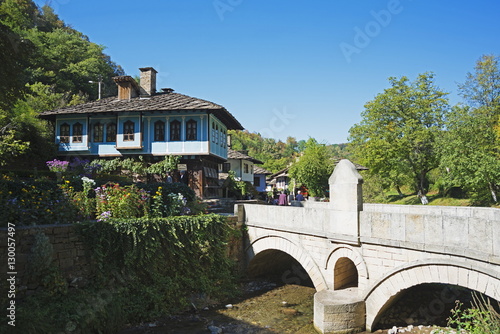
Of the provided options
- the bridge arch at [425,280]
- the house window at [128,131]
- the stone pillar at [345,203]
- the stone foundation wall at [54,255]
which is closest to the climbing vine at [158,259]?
the stone foundation wall at [54,255]

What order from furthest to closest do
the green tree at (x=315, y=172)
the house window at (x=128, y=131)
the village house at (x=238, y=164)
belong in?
the village house at (x=238, y=164)
the green tree at (x=315, y=172)
the house window at (x=128, y=131)

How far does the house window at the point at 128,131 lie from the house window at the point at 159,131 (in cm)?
146

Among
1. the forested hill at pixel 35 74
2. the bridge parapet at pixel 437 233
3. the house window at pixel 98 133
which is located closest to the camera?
the bridge parapet at pixel 437 233

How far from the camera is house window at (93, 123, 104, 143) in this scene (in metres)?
21.1

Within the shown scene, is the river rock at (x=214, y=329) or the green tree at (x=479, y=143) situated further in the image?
the green tree at (x=479, y=143)

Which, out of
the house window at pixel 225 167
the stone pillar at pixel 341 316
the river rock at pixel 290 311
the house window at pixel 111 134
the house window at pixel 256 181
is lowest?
the river rock at pixel 290 311

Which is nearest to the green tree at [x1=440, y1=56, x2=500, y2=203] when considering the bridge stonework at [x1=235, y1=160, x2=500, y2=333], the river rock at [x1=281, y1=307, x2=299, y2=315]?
the bridge stonework at [x1=235, y1=160, x2=500, y2=333]

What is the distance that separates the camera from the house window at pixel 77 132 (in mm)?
21297

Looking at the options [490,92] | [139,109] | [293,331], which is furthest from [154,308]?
[490,92]

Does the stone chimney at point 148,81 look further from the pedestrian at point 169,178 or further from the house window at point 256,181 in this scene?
the house window at point 256,181

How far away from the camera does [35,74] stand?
33000mm

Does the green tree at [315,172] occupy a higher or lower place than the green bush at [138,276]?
higher

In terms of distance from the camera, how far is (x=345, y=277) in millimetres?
9883

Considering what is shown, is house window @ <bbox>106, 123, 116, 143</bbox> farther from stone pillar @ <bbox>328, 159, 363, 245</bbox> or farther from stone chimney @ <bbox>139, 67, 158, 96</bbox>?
stone pillar @ <bbox>328, 159, 363, 245</bbox>
